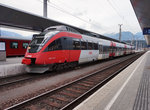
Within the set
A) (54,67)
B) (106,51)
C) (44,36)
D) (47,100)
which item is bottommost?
(47,100)

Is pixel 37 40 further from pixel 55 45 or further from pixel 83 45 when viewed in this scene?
pixel 83 45

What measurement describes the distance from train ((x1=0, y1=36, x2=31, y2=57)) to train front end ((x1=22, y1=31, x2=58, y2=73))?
421 inches

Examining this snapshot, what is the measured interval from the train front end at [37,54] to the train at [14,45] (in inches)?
421

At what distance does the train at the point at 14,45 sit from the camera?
669 inches

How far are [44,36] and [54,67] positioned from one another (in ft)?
7.68

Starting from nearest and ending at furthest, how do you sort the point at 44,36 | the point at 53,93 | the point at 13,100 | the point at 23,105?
the point at 23,105 → the point at 13,100 → the point at 53,93 → the point at 44,36

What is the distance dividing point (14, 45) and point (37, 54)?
12253 millimetres

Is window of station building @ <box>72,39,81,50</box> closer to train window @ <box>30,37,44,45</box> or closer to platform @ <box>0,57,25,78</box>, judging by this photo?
train window @ <box>30,37,44,45</box>

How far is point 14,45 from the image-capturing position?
17.9 meters

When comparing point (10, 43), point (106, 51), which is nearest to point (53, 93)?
point (106, 51)

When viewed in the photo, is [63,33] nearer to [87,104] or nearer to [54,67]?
[54,67]

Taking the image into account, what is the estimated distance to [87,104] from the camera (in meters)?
3.61

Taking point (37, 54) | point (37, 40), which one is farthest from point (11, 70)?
point (37, 40)

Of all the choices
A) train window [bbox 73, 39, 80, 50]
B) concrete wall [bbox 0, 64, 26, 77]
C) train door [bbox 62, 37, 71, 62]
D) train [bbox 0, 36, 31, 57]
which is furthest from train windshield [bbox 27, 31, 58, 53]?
train [bbox 0, 36, 31, 57]
